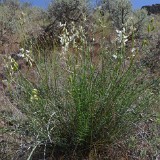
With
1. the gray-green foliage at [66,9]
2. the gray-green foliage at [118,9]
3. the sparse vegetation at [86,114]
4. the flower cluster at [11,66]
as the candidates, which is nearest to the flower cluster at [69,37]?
the sparse vegetation at [86,114]

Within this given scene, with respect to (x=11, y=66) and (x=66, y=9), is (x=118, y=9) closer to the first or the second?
(x=66, y=9)

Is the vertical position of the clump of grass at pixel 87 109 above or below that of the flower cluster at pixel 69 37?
below

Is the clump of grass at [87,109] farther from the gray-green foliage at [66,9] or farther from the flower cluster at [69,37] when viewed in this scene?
the gray-green foliage at [66,9]

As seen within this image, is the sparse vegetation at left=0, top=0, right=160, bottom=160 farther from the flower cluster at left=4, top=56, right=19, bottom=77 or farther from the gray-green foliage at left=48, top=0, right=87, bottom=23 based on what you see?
the gray-green foliage at left=48, top=0, right=87, bottom=23

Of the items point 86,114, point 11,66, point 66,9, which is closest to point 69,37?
point 11,66

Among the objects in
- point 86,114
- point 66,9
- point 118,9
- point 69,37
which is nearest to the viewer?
point 86,114

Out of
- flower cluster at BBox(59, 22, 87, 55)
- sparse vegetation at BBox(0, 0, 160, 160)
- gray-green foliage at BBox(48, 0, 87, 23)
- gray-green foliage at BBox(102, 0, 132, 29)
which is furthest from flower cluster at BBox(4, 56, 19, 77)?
gray-green foliage at BBox(48, 0, 87, 23)

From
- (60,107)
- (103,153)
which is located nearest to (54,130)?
(60,107)

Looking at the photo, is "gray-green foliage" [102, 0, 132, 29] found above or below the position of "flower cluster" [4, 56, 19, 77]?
above

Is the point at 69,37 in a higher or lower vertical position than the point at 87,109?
higher

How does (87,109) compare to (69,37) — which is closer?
(87,109)

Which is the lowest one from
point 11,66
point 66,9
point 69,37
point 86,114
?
point 86,114

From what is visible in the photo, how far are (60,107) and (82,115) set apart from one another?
40cm

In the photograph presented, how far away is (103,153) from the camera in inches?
132
